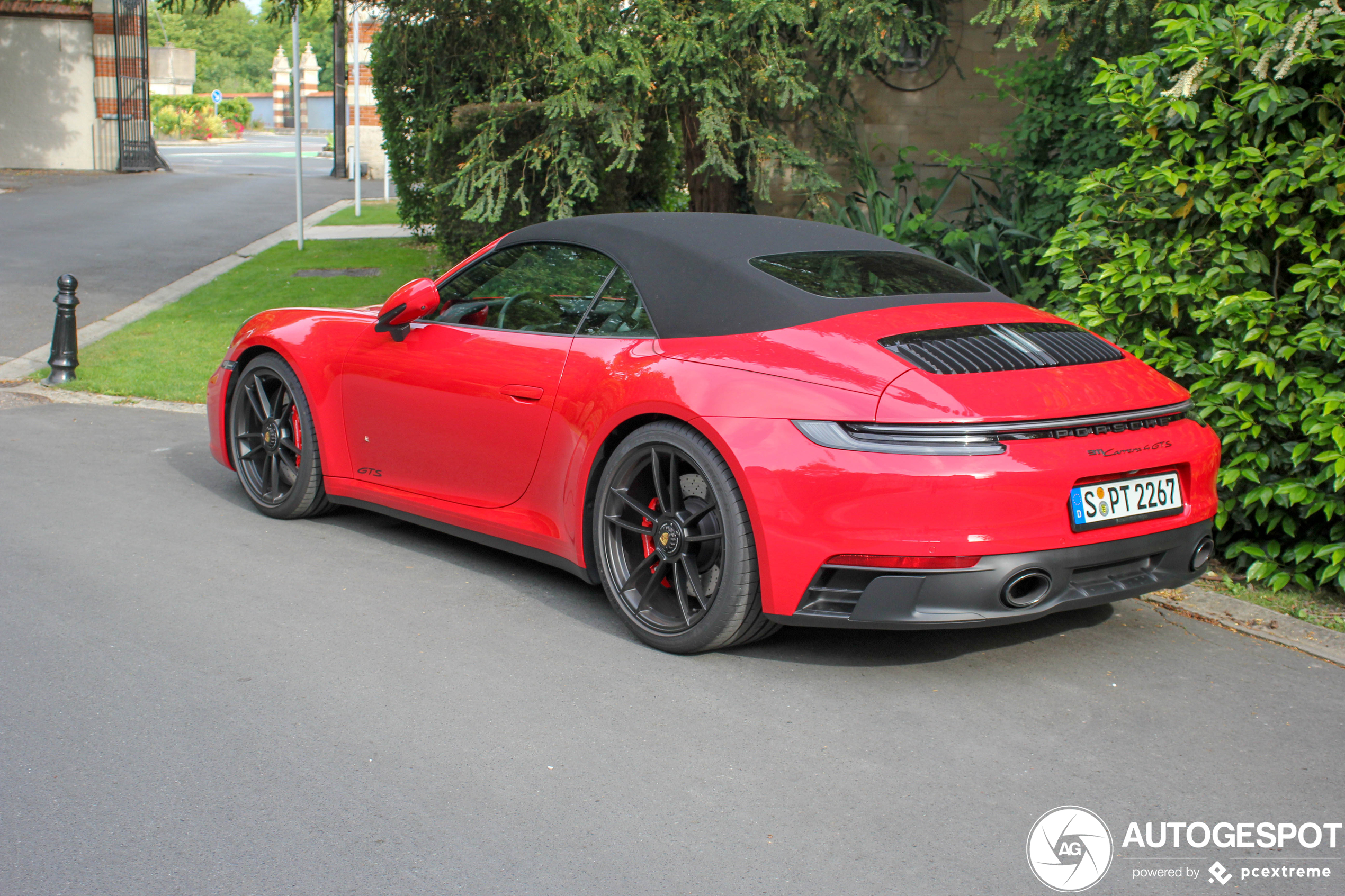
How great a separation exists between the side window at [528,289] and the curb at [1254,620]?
7.90 ft

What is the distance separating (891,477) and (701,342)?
0.90 meters

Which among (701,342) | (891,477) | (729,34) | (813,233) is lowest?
(891,477)

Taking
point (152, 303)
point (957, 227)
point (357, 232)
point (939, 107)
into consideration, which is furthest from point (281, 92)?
point (957, 227)

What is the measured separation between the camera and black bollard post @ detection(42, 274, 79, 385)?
9203 mm

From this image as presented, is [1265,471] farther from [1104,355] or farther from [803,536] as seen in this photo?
[803,536]

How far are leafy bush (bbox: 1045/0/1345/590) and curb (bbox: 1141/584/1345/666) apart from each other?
217 mm

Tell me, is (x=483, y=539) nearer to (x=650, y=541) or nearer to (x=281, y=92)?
(x=650, y=541)

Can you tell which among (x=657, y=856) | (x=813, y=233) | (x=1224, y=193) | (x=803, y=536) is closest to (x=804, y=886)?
(x=657, y=856)

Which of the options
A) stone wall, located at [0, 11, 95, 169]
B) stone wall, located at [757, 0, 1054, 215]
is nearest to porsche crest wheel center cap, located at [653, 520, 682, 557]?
stone wall, located at [757, 0, 1054, 215]

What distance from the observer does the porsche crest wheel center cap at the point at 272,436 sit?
222 inches

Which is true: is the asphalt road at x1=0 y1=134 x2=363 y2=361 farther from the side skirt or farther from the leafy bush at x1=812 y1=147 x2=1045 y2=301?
the leafy bush at x1=812 y1=147 x2=1045 y2=301

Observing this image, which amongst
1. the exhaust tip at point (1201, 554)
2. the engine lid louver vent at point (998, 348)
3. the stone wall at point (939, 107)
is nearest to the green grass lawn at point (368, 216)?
the stone wall at point (939, 107)

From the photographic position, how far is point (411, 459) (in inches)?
197

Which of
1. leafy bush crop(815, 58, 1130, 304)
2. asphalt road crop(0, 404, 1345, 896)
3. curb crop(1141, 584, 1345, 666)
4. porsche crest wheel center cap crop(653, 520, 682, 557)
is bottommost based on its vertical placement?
asphalt road crop(0, 404, 1345, 896)
